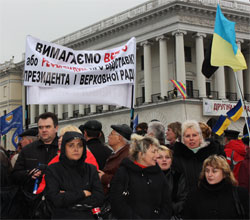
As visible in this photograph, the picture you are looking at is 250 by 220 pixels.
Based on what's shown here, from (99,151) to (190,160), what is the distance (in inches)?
60.2

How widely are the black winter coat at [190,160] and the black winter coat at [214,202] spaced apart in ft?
1.28

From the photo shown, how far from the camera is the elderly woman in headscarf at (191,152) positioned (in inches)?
203

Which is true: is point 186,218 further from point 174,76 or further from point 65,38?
point 65,38

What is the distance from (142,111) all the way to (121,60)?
81.5 feet

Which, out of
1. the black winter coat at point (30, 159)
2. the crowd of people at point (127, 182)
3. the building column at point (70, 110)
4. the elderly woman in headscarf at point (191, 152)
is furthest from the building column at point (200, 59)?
the black winter coat at point (30, 159)

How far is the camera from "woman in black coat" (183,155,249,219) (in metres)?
4.48

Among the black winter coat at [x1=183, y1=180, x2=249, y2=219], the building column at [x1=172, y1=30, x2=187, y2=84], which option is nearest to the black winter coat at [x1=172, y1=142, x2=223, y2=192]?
the black winter coat at [x1=183, y1=180, x2=249, y2=219]

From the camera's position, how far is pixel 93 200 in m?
4.42

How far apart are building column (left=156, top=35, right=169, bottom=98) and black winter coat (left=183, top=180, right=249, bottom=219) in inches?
1102

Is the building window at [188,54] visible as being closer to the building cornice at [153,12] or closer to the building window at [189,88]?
the building window at [189,88]

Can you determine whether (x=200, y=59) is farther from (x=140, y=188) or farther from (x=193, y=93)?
(x=140, y=188)

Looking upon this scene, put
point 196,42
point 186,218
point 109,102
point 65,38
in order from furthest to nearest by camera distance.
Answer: point 65,38, point 196,42, point 109,102, point 186,218

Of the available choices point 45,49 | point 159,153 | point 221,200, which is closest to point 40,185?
point 159,153

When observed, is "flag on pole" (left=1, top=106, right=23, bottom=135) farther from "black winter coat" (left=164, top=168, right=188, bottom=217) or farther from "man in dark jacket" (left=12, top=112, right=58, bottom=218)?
"black winter coat" (left=164, top=168, right=188, bottom=217)
